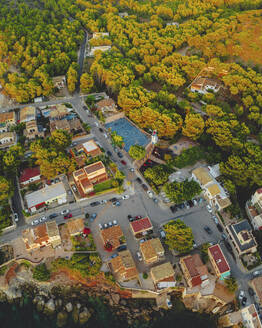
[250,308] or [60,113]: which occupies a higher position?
[60,113]

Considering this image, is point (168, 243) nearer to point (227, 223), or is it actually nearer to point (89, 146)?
point (227, 223)

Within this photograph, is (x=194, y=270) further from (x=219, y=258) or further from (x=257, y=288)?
(x=257, y=288)

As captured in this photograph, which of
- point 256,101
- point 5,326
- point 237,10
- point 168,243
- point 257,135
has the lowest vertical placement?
point 5,326

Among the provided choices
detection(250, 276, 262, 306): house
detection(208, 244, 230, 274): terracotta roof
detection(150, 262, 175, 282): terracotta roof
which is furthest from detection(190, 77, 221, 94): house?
detection(150, 262, 175, 282): terracotta roof

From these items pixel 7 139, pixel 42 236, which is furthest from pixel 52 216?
pixel 7 139

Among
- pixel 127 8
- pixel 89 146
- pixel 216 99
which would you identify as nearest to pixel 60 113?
pixel 89 146

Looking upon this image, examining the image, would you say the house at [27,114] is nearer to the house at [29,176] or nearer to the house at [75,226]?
the house at [29,176]
